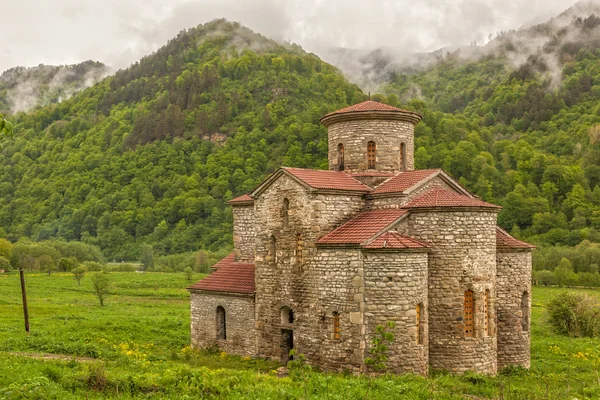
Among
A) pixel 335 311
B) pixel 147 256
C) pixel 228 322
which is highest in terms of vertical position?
pixel 335 311

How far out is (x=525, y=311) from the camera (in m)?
21.2

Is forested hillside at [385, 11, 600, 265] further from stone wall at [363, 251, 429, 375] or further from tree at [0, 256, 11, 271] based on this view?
tree at [0, 256, 11, 271]

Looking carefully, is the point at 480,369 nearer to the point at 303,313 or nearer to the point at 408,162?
the point at 303,313

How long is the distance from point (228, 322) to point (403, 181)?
8.96 metres

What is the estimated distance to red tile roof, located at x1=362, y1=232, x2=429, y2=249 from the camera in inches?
695

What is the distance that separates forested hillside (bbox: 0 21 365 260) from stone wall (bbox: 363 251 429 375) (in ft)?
184

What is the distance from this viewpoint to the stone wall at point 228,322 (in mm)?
22375

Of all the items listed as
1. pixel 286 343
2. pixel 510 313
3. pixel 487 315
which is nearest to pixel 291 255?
pixel 286 343

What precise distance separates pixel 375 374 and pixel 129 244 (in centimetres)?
8206

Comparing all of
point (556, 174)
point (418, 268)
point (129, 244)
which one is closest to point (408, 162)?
point (418, 268)

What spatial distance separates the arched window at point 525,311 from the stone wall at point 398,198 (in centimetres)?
482

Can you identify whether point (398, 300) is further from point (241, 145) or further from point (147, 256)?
point (241, 145)

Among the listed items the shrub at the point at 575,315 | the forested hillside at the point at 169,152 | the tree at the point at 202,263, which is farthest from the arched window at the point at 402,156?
the forested hillside at the point at 169,152

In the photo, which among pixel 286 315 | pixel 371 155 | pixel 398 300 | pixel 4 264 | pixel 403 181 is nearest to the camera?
pixel 398 300
